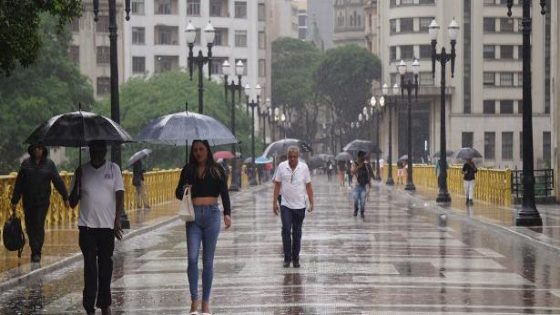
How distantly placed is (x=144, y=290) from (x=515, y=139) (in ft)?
359

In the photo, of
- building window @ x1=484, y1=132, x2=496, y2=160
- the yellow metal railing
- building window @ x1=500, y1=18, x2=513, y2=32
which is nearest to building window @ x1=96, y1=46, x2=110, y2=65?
building window @ x1=484, y1=132, x2=496, y2=160

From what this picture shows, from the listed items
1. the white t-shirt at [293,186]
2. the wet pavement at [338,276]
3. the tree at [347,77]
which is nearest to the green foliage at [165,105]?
the tree at [347,77]

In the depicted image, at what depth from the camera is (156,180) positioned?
50.2 meters

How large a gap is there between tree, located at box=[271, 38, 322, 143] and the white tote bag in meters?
144

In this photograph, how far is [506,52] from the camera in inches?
4887

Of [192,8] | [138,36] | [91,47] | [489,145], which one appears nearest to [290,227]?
[91,47]

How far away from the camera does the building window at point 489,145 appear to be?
12438cm

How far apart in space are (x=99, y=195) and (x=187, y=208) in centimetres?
94

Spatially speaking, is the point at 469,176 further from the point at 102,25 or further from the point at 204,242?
the point at 102,25

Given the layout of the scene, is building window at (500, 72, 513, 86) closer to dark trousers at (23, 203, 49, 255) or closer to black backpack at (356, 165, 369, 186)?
black backpack at (356, 165, 369, 186)

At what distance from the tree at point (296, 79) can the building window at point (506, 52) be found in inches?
1500

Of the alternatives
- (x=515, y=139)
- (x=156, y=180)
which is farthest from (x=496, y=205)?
(x=515, y=139)

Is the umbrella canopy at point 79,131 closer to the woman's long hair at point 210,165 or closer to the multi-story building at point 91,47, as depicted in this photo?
the woman's long hair at point 210,165

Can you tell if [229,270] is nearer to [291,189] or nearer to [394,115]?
[291,189]
